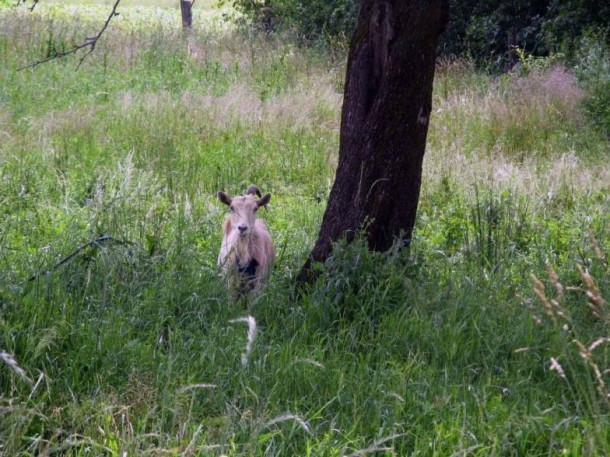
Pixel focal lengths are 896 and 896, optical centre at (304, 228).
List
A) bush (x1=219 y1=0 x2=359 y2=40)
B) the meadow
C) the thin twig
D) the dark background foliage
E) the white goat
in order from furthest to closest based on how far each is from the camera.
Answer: bush (x1=219 y1=0 x2=359 y2=40) → the dark background foliage → the white goat → the thin twig → the meadow

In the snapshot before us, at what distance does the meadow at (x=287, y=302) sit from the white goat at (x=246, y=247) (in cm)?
21

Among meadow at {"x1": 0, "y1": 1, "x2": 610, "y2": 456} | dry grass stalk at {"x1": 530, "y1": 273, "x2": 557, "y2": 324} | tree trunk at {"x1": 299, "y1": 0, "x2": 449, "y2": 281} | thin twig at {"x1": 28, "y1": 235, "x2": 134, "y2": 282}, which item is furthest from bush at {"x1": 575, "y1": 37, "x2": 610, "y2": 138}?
dry grass stalk at {"x1": 530, "y1": 273, "x2": 557, "y2": 324}

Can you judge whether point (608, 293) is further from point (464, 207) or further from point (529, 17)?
point (529, 17)

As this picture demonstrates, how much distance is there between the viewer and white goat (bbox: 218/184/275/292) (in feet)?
23.0

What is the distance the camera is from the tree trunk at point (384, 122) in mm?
6613

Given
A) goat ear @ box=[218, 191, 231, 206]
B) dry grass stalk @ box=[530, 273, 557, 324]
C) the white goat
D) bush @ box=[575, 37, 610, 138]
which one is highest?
dry grass stalk @ box=[530, 273, 557, 324]

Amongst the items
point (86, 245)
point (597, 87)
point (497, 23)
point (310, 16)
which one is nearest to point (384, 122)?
point (86, 245)

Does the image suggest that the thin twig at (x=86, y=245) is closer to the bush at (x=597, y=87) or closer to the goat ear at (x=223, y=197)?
the goat ear at (x=223, y=197)

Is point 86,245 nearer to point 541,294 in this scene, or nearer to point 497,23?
point 541,294

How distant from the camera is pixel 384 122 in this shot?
22.0 feet

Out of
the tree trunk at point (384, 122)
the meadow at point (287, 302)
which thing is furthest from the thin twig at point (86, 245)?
the tree trunk at point (384, 122)

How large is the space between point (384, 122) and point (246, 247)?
1.51 meters

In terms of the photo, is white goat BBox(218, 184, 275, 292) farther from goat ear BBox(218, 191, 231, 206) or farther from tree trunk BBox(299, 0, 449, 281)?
tree trunk BBox(299, 0, 449, 281)

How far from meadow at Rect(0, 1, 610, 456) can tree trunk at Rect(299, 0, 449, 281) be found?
0.44 meters
